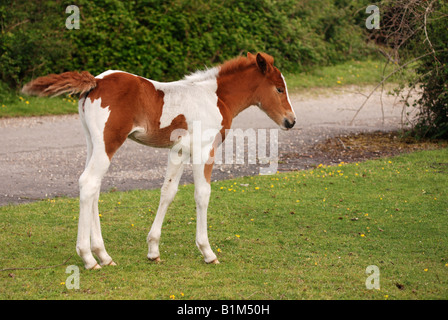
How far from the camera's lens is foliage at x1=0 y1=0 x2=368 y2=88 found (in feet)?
48.8

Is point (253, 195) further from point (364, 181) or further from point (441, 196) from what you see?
point (441, 196)

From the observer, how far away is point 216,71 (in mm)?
6281

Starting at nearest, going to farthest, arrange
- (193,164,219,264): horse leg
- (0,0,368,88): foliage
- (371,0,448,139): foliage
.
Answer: (193,164,219,264): horse leg
(371,0,448,139): foliage
(0,0,368,88): foliage

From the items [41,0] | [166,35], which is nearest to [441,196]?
[166,35]

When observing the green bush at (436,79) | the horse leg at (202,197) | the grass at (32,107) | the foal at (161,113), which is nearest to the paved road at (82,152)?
the grass at (32,107)

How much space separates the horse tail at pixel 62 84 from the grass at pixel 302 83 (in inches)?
310

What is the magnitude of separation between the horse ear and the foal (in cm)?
1

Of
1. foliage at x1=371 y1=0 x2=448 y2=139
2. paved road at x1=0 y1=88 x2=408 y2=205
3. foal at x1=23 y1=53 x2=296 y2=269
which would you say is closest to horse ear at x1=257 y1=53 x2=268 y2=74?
foal at x1=23 y1=53 x2=296 y2=269

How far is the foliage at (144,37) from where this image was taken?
48.8ft

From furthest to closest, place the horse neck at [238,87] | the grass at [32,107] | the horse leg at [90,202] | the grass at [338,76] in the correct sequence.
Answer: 1. the grass at [338,76]
2. the grass at [32,107]
3. the horse neck at [238,87]
4. the horse leg at [90,202]

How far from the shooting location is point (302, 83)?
1831 cm

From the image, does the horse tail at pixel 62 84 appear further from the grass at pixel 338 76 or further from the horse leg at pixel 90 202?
the grass at pixel 338 76

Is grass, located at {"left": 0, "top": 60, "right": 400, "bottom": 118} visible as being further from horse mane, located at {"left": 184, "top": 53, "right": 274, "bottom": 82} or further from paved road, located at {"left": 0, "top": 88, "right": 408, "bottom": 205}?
horse mane, located at {"left": 184, "top": 53, "right": 274, "bottom": 82}
